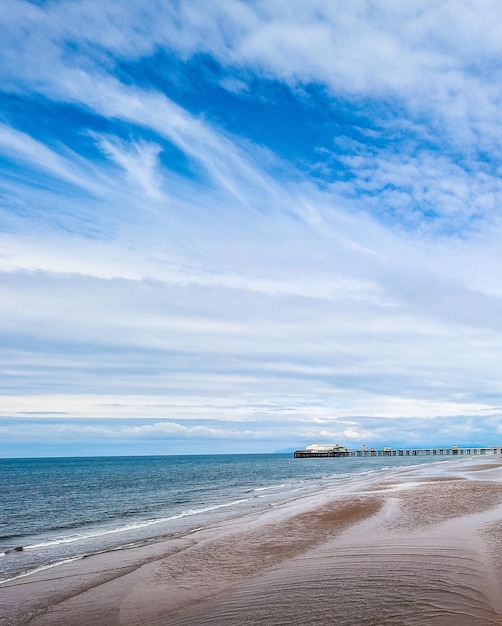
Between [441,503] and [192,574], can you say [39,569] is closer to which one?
[192,574]

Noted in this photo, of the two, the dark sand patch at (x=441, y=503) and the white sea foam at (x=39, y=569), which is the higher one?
the dark sand patch at (x=441, y=503)

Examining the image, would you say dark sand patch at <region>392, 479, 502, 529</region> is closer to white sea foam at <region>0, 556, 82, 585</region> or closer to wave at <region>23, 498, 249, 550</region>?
white sea foam at <region>0, 556, 82, 585</region>

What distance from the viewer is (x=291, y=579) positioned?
1295 centimetres

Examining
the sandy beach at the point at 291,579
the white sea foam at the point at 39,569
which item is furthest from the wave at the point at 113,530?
the sandy beach at the point at 291,579

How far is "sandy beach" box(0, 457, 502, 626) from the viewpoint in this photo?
10133mm

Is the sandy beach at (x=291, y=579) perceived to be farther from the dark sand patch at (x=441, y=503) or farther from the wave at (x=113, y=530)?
the wave at (x=113, y=530)

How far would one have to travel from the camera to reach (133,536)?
77.1 ft

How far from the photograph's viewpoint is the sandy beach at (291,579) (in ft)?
33.2

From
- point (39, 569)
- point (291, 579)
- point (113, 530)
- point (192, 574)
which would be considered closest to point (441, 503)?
point (113, 530)

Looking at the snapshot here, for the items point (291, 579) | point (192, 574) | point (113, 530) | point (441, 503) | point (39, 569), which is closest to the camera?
point (291, 579)

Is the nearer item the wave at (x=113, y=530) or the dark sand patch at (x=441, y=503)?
the dark sand patch at (x=441, y=503)

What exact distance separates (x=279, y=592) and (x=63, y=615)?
15.6 ft

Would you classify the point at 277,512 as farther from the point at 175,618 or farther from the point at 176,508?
the point at 175,618

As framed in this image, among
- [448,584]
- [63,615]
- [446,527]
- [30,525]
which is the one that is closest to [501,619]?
[448,584]
